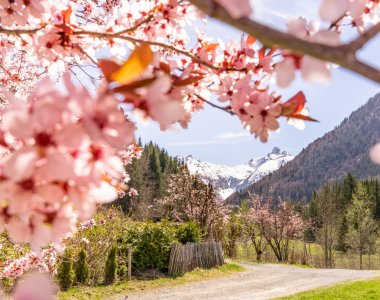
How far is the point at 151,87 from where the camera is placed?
27.7 inches

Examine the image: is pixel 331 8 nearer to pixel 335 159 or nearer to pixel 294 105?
pixel 294 105

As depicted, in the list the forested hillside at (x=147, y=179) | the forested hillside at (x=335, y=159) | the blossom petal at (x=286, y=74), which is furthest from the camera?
the forested hillside at (x=335, y=159)

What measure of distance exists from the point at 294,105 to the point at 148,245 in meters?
12.3

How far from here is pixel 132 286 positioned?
432 inches

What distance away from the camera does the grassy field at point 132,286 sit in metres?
9.70

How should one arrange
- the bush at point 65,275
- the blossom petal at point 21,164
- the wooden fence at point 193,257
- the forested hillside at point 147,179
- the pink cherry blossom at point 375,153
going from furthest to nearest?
the forested hillside at point 147,179 < the wooden fence at point 193,257 < the bush at point 65,275 < the pink cherry blossom at point 375,153 < the blossom petal at point 21,164

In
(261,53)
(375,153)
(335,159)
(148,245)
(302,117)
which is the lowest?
(148,245)

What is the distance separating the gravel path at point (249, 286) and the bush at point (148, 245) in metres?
1.32

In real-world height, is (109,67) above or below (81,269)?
above

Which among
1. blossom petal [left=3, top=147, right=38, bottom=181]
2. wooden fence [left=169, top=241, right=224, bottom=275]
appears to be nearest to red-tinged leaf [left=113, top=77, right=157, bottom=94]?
blossom petal [left=3, top=147, right=38, bottom=181]

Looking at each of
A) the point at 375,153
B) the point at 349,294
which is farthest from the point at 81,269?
the point at 375,153

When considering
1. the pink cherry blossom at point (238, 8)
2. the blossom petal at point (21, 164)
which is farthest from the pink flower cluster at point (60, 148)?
the pink cherry blossom at point (238, 8)

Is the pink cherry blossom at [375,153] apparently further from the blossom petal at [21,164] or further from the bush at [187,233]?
the bush at [187,233]

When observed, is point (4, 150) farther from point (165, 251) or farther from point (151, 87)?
point (165, 251)
